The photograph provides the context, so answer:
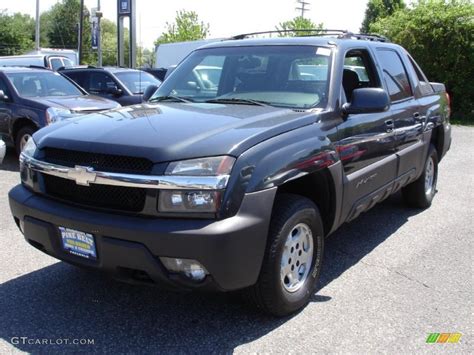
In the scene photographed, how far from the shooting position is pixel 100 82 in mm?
11969

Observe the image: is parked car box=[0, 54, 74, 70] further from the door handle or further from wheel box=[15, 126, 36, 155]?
the door handle

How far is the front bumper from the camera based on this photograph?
108 inches

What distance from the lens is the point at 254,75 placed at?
4.14 meters

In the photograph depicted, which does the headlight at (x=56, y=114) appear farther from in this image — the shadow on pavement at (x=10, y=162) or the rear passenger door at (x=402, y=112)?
the rear passenger door at (x=402, y=112)

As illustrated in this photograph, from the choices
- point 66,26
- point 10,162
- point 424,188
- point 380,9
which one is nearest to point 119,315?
point 424,188

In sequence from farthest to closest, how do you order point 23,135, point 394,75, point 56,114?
point 23,135 → point 56,114 → point 394,75

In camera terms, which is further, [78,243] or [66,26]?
[66,26]

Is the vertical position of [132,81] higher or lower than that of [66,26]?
lower

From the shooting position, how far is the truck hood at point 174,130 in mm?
2893

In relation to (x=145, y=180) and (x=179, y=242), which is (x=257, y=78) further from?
(x=179, y=242)

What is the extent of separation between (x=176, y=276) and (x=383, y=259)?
2271mm

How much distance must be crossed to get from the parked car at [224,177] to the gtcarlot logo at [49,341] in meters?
0.44

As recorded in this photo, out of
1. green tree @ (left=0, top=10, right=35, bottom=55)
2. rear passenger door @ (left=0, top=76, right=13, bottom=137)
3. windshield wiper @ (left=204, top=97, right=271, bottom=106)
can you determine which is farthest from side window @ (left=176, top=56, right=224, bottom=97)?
green tree @ (left=0, top=10, right=35, bottom=55)

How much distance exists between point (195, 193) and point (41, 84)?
7.31 metres
